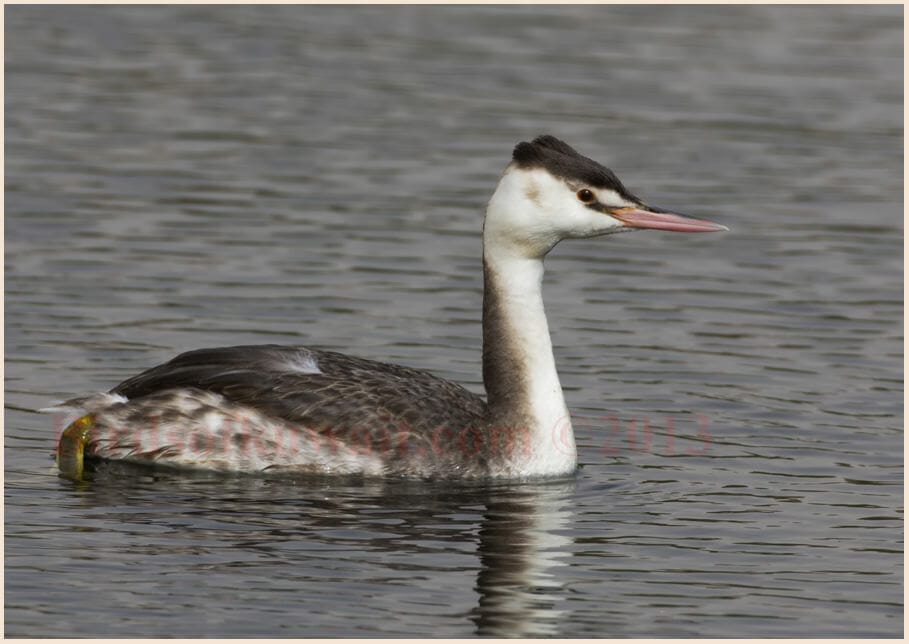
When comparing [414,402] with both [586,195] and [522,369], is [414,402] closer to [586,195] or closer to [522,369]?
[522,369]

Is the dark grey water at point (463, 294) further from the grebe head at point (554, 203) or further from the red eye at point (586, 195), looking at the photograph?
the red eye at point (586, 195)

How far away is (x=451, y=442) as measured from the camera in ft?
39.2

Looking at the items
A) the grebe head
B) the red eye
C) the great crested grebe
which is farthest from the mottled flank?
the red eye

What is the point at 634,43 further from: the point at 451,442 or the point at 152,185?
the point at 451,442

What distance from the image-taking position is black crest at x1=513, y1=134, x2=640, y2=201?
11.9m

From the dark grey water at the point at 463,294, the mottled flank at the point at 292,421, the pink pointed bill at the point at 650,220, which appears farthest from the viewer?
the pink pointed bill at the point at 650,220

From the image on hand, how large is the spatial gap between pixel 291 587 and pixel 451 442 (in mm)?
2369

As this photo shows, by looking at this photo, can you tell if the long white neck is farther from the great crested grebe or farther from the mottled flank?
the mottled flank

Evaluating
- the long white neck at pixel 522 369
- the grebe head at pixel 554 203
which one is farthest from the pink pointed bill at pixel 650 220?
the long white neck at pixel 522 369

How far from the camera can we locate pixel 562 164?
1192cm

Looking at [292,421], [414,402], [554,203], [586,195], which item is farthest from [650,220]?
[292,421]

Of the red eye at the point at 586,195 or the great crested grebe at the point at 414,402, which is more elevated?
the red eye at the point at 586,195

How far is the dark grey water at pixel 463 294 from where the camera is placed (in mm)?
9969

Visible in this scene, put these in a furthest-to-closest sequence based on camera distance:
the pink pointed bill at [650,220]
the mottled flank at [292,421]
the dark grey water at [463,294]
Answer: the pink pointed bill at [650,220], the mottled flank at [292,421], the dark grey water at [463,294]
